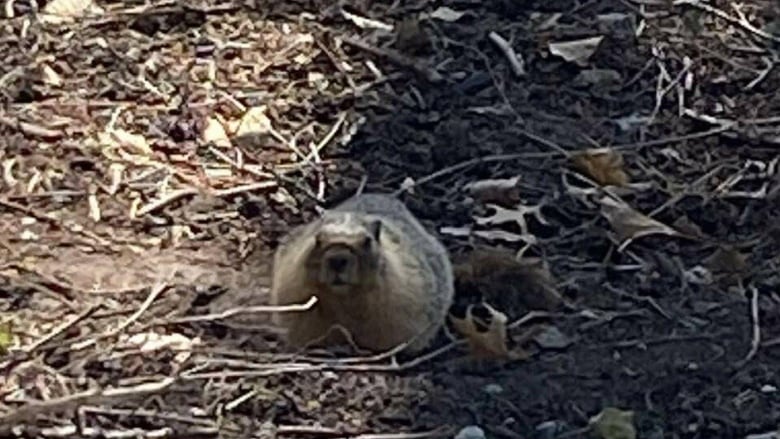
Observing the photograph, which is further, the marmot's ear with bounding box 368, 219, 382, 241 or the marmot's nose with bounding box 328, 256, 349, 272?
the marmot's ear with bounding box 368, 219, 382, 241

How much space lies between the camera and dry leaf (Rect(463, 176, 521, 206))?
6039 mm

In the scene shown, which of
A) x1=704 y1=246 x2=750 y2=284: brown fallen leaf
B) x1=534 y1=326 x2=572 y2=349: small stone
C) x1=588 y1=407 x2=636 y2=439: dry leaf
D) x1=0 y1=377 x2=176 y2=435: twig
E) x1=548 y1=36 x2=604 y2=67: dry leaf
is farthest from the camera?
→ x1=548 y1=36 x2=604 y2=67: dry leaf

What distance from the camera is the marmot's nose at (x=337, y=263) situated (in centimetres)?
509

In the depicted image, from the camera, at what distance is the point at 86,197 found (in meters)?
6.05

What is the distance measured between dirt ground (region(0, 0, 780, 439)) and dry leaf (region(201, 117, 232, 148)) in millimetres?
16

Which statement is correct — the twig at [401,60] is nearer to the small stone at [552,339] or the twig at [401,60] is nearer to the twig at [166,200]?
the twig at [166,200]

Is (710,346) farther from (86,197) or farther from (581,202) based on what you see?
(86,197)

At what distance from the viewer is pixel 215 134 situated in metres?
6.49

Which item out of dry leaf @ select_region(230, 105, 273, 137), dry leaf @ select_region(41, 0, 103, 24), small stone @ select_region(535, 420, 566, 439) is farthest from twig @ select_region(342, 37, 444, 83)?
small stone @ select_region(535, 420, 566, 439)

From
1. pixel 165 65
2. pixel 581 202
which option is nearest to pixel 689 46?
pixel 581 202

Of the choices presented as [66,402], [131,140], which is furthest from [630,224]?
[66,402]

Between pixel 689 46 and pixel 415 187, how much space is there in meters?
1.43

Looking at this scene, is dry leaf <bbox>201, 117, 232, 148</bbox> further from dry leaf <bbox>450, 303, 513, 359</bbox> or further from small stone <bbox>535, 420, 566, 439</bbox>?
small stone <bbox>535, 420, 566, 439</bbox>

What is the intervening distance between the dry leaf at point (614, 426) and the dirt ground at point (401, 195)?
0.09 metres
